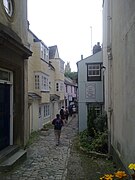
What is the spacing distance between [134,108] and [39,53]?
17161mm

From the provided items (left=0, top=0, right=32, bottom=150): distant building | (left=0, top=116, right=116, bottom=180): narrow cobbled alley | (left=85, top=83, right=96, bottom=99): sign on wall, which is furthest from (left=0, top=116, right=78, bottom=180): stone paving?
(left=85, top=83, right=96, bottom=99): sign on wall

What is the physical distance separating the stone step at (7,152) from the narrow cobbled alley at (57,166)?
550 millimetres

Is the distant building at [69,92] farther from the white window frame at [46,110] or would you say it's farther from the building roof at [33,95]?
the building roof at [33,95]

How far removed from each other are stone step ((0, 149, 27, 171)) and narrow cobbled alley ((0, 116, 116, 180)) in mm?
177

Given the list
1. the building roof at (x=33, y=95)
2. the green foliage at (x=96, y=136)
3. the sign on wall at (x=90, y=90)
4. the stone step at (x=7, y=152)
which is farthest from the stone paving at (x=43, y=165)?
the sign on wall at (x=90, y=90)

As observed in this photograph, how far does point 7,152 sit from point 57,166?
192cm

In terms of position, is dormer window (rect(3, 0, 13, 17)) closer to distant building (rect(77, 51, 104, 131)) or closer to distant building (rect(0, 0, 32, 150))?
distant building (rect(0, 0, 32, 150))

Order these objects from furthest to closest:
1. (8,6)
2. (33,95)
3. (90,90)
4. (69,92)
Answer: (69,92), (90,90), (33,95), (8,6)

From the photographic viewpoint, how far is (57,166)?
10.1 metres

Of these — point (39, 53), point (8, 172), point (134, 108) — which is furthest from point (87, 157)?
point (39, 53)

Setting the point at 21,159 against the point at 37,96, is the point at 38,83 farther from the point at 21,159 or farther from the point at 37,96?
the point at 21,159

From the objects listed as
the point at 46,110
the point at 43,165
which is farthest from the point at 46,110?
the point at 43,165

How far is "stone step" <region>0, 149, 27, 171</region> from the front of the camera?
8.63m

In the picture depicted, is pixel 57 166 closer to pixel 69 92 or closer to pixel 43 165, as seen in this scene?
pixel 43 165
